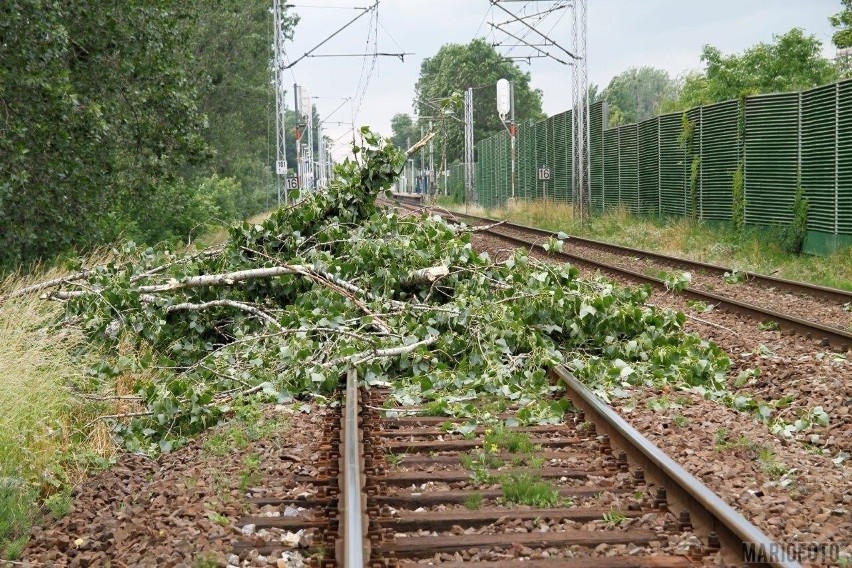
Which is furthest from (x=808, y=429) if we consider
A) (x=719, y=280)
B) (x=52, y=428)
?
(x=719, y=280)

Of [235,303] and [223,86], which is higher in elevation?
[223,86]

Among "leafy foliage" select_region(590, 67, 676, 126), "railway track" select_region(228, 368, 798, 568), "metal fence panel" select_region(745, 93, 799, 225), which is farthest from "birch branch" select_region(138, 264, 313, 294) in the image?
"leafy foliage" select_region(590, 67, 676, 126)

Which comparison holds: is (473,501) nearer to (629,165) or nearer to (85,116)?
(85,116)

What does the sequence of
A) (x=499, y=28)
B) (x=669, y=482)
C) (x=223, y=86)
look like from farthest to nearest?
(x=223, y=86)
(x=499, y=28)
(x=669, y=482)

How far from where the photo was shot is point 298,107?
5922 centimetres

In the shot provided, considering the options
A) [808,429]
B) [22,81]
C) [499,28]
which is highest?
[499,28]

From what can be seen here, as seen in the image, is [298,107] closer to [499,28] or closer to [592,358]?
[499,28]

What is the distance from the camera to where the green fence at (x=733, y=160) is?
1914 centimetres

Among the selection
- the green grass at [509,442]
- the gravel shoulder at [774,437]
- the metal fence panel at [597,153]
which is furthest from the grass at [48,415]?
the metal fence panel at [597,153]

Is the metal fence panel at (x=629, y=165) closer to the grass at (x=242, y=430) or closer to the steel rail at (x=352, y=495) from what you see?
the grass at (x=242, y=430)

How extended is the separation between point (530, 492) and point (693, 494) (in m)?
0.90

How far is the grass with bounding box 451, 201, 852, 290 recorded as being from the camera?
1794cm

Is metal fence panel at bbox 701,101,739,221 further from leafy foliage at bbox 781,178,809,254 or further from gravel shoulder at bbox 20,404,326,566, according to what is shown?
gravel shoulder at bbox 20,404,326,566

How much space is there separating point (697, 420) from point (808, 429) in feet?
2.48
